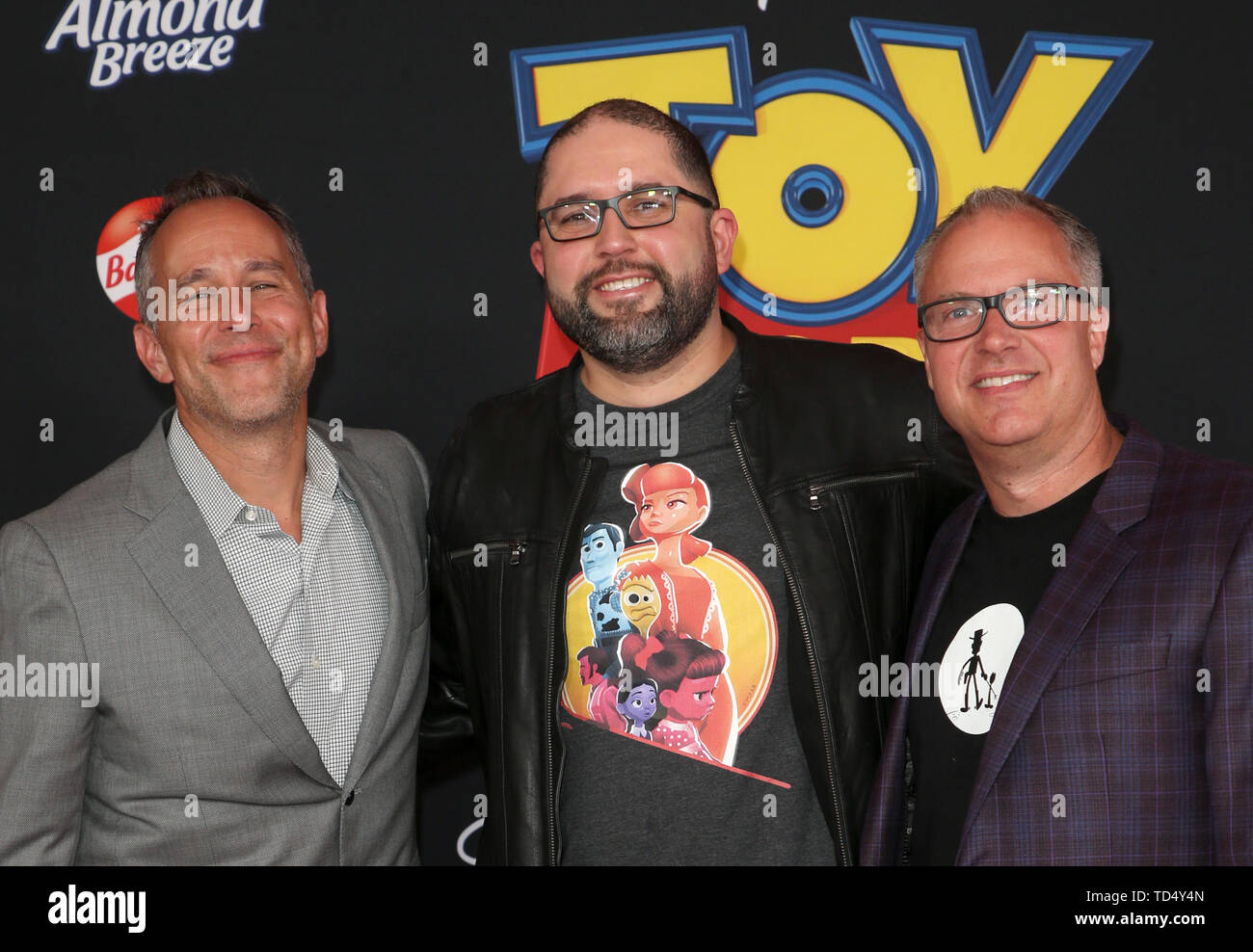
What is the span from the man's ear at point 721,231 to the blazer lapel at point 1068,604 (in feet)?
3.19

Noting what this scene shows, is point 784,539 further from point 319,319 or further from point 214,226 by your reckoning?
point 214,226

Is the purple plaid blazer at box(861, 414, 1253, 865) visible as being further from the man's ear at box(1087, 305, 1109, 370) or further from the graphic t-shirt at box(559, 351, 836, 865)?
the graphic t-shirt at box(559, 351, 836, 865)

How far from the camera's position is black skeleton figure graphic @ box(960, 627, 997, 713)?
194 cm

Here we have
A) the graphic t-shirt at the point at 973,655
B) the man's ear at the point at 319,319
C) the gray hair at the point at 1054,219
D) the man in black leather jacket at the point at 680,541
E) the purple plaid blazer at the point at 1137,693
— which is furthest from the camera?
the man's ear at the point at 319,319

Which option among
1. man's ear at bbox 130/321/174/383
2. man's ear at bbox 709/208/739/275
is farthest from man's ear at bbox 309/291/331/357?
man's ear at bbox 709/208/739/275

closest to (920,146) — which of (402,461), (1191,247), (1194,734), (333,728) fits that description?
(1191,247)

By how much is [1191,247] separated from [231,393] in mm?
2589

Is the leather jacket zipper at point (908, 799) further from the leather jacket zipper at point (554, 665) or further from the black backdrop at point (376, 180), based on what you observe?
the black backdrop at point (376, 180)

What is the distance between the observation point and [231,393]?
2266mm

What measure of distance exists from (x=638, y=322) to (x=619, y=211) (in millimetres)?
244

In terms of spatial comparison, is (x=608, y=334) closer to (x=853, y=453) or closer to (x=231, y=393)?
(x=853, y=453)

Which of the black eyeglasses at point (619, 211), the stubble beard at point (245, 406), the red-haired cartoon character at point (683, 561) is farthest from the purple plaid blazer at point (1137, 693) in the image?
the stubble beard at point (245, 406)

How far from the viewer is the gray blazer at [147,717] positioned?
2.07 metres

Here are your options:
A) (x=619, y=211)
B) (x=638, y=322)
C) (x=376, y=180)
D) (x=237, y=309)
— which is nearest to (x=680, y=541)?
(x=638, y=322)
